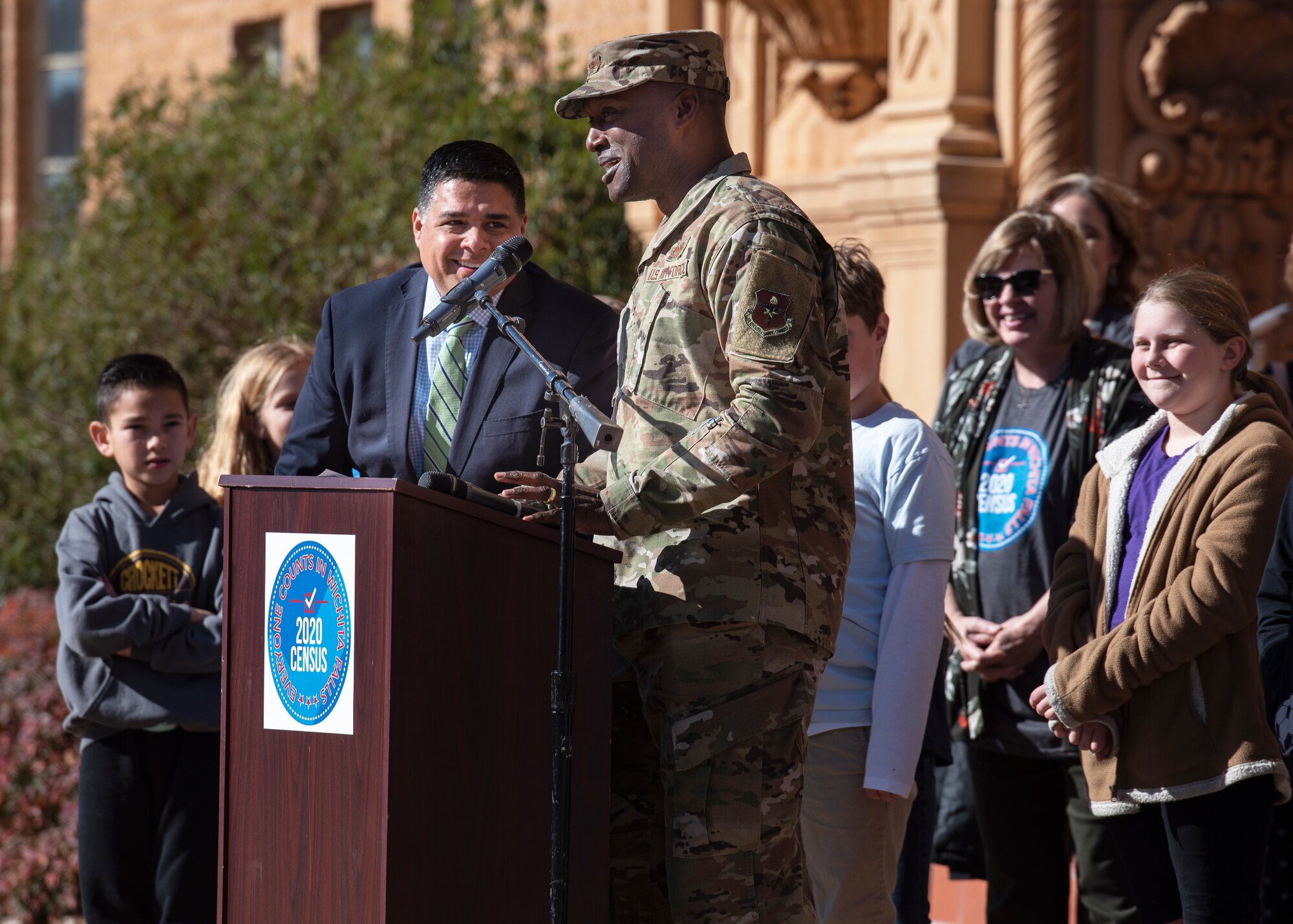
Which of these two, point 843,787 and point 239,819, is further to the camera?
point 843,787

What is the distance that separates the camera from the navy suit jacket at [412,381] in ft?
12.4

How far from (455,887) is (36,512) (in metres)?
7.58

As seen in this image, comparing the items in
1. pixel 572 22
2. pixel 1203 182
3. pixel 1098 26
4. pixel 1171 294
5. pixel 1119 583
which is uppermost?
pixel 572 22

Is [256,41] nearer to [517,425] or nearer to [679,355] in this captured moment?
[517,425]

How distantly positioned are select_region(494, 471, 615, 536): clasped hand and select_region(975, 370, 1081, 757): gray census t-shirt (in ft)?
5.96

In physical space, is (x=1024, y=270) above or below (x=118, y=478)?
above

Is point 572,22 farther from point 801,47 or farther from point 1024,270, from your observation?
point 1024,270

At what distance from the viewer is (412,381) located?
3863 mm

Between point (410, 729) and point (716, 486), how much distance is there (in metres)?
0.68

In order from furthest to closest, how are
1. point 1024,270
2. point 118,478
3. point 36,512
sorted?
point 36,512 < point 118,478 < point 1024,270

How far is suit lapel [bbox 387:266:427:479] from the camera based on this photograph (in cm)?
383

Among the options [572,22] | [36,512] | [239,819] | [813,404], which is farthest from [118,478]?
[572,22]

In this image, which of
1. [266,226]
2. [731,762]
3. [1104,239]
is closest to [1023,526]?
[1104,239]

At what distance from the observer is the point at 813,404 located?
10.6 ft
